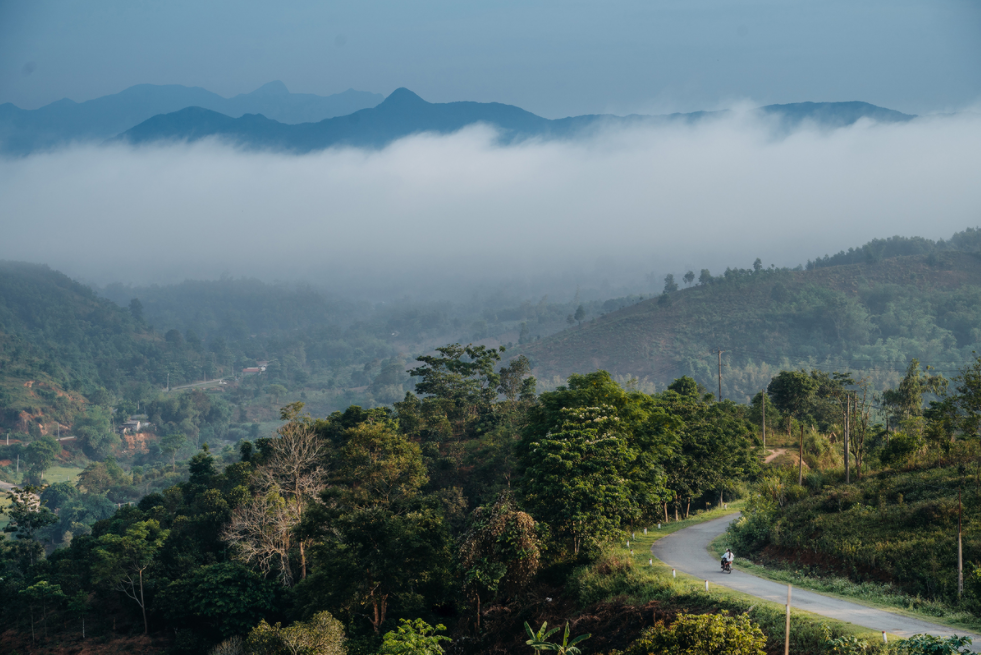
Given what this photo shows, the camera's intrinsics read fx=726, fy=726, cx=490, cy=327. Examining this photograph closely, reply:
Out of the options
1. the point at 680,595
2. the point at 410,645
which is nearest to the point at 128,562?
the point at 410,645

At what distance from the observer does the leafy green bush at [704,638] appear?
14672mm

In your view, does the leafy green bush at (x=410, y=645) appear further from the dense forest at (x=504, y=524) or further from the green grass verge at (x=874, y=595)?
the green grass verge at (x=874, y=595)

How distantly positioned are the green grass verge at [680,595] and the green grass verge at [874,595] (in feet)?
7.42

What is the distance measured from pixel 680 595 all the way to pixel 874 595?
528cm

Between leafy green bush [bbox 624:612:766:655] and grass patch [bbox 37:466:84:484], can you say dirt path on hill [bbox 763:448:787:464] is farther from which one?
grass patch [bbox 37:466:84:484]

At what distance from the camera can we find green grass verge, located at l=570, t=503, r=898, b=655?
1747cm

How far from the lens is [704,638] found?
14.9 meters

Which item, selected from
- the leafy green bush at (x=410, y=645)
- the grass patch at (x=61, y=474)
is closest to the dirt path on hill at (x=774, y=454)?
the leafy green bush at (x=410, y=645)

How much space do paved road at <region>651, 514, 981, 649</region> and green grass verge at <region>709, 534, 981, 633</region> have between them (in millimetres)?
356

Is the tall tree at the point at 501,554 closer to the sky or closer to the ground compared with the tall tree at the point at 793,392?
closer to the sky

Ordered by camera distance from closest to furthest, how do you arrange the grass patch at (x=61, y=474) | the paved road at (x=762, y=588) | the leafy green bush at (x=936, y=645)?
1. the leafy green bush at (x=936, y=645)
2. the paved road at (x=762, y=588)
3. the grass patch at (x=61, y=474)

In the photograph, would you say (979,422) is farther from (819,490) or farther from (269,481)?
(269,481)

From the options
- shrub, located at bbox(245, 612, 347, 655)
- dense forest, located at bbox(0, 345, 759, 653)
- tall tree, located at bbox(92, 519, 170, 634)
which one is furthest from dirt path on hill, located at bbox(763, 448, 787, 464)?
tall tree, located at bbox(92, 519, 170, 634)

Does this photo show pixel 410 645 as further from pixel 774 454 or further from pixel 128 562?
pixel 774 454
